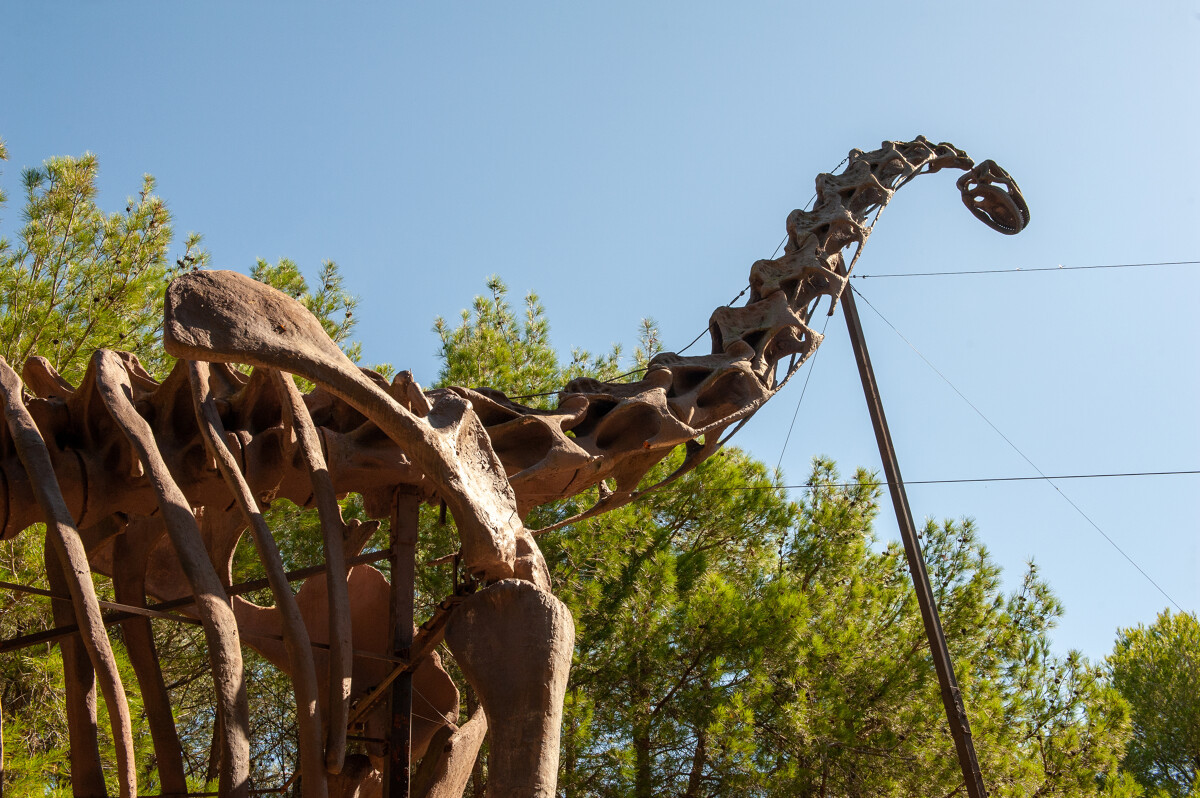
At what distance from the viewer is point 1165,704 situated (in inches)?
655

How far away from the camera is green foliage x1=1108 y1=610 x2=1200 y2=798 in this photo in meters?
16.3

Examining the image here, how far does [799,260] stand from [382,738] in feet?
10.5

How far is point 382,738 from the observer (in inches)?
157

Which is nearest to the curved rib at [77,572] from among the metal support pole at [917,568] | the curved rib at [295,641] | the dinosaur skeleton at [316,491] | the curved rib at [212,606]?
the dinosaur skeleton at [316,491]

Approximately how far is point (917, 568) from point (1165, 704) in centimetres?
1395

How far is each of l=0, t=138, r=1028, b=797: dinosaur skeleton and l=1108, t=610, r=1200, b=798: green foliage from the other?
14.7m

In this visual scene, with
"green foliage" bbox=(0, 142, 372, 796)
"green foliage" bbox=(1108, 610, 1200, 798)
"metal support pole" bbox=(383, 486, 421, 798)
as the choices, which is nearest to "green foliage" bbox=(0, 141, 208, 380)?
"green foliage" bbox=(0, 142, 372, 796)

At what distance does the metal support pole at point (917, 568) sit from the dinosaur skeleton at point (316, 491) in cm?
108

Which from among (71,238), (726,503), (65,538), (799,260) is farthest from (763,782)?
(71,238)

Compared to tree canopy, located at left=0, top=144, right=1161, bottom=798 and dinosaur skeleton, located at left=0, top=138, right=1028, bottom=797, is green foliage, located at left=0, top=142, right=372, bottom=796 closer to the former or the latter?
tree canopy, located at left=0, top=144, right=1161, bottom=798

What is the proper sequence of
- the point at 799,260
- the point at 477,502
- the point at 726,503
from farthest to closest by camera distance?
the point at 726,503 → the point at 799,260 → the point at 477,502

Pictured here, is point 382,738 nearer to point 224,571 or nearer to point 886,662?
point 224,571

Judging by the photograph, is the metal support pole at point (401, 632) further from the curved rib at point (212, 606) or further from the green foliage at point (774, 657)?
the green foliage at point (774, 657)

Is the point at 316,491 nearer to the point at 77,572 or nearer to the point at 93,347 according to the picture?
the point at 77,572
